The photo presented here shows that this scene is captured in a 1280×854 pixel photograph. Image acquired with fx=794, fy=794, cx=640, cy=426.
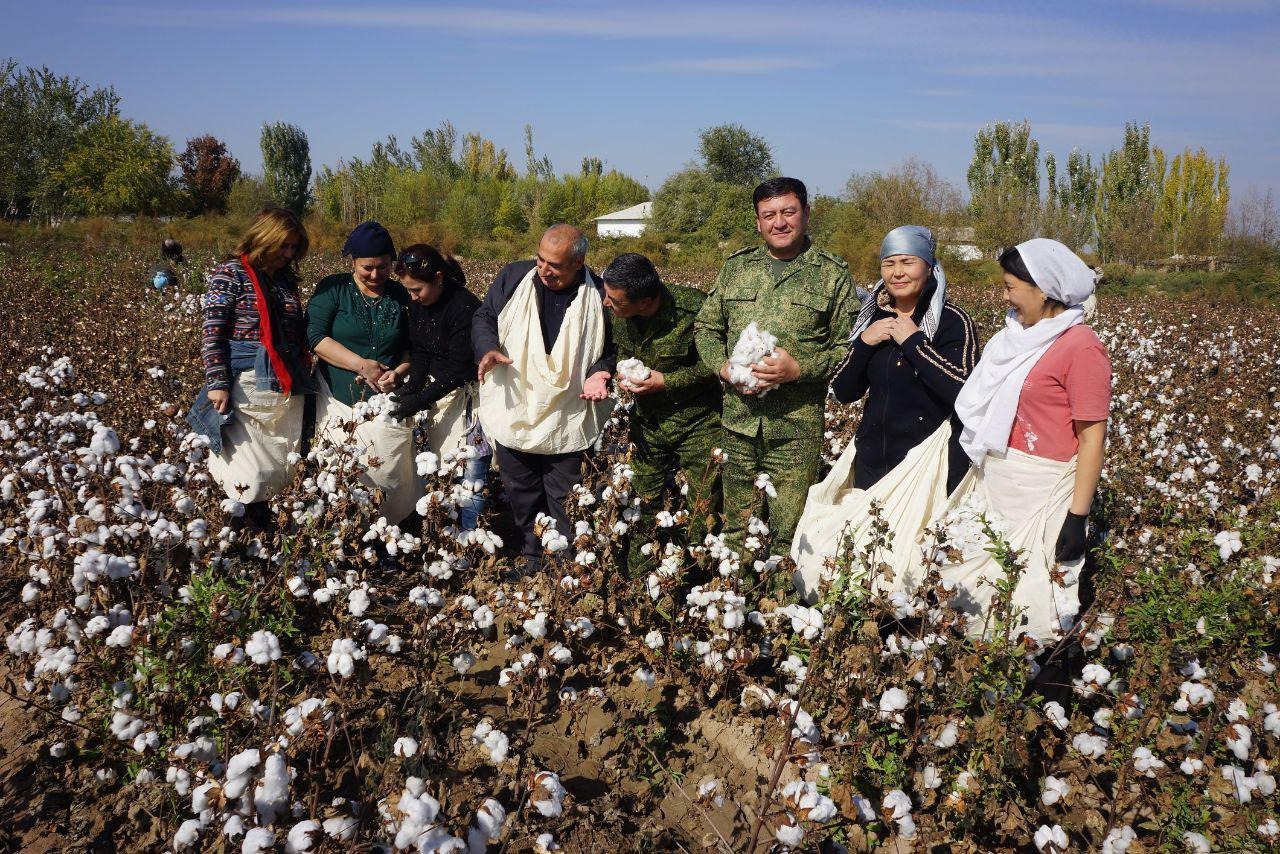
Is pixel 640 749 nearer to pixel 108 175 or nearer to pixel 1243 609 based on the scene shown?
pixel 1243 609

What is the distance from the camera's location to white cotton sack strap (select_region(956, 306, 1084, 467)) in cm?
267

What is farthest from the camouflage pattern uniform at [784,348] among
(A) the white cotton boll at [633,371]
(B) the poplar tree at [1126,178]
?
(B) the poplar tree at [1126,178]

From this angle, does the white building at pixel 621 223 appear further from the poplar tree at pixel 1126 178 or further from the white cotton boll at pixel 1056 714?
the white cotton boll at pixel 1056 714

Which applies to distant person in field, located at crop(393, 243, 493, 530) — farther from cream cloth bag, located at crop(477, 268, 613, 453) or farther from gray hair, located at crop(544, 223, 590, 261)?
gray hair, located at crop(544, 223, 590, 261)

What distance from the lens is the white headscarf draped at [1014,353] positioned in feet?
8.63

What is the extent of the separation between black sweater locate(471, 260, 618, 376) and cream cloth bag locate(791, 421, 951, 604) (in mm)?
1214

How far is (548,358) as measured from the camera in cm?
367

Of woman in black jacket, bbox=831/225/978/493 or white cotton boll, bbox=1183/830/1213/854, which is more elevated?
woman in black jacket, bbox=831/225/978/493

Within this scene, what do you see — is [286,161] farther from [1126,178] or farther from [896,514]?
[896,514]

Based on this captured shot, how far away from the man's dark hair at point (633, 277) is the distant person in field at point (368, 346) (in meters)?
1.23

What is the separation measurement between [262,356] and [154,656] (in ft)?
5.24

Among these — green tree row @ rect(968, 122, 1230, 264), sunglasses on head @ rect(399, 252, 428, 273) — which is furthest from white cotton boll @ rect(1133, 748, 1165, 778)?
green tree row @ rect(968, 122, 1230, 264)

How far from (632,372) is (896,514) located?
3.95ft

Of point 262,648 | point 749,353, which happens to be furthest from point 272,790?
point 749,353
